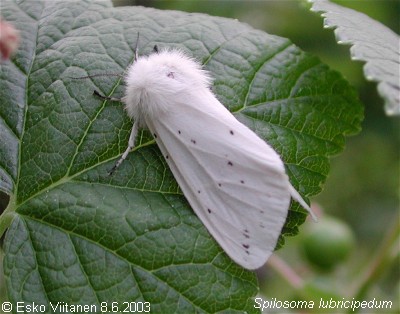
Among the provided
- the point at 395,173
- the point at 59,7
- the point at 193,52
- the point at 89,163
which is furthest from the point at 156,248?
the point at 395,173

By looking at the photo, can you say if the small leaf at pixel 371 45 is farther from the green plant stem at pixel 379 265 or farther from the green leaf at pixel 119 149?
the green plant stem at pixel 379 265

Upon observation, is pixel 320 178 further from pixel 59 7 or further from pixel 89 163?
pixel 59 7

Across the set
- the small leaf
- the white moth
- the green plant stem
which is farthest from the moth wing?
the green plant stem

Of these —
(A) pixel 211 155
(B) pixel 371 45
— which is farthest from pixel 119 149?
(B) pixel 371 45

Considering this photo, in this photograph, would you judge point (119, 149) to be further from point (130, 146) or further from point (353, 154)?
point (353, 154)

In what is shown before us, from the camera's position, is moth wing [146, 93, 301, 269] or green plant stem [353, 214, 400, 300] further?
green plant stem [353, 214, 400, 300]

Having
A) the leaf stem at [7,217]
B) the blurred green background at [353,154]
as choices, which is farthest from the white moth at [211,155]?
the blurred green background at [353,154]

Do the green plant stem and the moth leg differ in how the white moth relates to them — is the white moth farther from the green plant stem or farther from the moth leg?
the green plant stem

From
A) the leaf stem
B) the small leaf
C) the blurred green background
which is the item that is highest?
the small leaf
